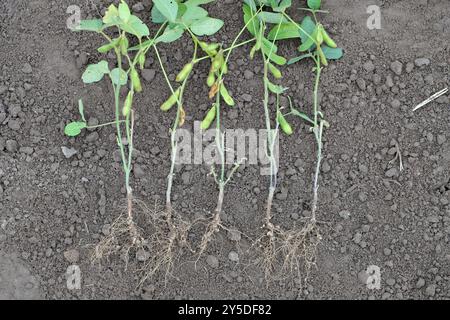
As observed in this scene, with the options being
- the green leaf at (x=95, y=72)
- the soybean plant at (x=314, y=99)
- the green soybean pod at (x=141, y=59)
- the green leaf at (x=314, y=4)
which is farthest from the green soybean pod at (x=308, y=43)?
the green leaf at (x=95, y=72)

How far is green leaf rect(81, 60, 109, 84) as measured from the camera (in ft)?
6.38

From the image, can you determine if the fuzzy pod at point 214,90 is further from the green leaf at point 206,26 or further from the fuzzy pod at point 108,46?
the fuzzy pod at point 108,46

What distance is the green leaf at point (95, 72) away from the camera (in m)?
1.94

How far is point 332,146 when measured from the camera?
1.99 meters

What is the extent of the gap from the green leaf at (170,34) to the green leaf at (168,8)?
0.21ft

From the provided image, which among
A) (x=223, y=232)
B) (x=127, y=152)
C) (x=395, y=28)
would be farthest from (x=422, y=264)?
(x=127, y=152)

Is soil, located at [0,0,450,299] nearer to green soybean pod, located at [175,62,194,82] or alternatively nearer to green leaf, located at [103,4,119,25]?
green soybean pod, located at [175,62,194,82]

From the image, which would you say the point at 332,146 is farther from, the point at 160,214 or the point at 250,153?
the point at 160,214

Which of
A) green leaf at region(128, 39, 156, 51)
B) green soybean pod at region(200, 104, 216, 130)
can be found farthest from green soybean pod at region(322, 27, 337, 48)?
green leaf at region(128, 39, 156, 51)

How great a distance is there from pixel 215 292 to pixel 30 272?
517mm

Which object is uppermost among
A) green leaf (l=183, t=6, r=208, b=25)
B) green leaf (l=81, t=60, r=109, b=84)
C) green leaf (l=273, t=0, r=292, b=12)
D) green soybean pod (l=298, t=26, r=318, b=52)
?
green leaf (l=273, t=0, r=292, b=12)

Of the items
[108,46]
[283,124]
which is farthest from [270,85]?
[108,46]

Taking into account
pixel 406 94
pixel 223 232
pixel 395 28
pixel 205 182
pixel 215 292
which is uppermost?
pixel 395 28

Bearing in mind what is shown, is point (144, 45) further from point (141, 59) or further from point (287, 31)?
point (287, 31)
